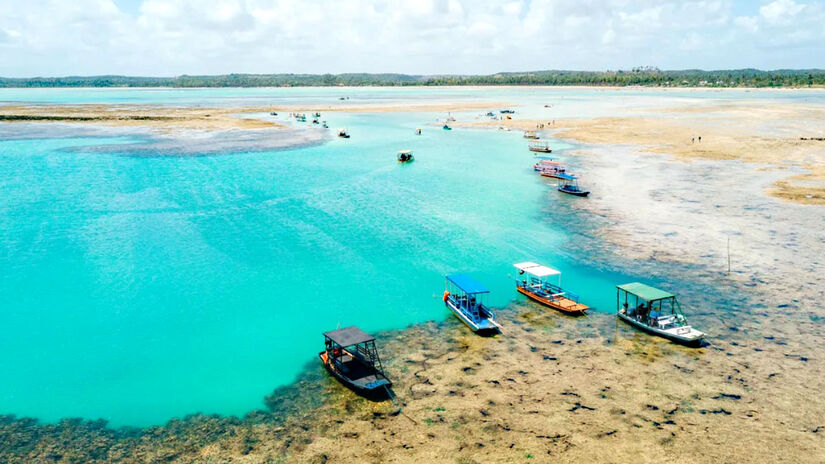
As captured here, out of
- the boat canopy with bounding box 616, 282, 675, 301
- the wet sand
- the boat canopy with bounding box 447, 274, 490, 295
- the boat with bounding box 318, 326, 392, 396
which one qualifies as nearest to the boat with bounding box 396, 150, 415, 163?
the wet sand

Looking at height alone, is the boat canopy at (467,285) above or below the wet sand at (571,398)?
above

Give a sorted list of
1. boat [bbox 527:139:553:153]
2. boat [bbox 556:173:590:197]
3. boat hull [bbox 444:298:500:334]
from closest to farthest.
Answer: boat hull [bbox 444:298:500:334] < boat [bbox 556:173:590:197] < boat [bbox 527:139:553:153]

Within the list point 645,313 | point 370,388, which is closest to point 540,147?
point 645,313

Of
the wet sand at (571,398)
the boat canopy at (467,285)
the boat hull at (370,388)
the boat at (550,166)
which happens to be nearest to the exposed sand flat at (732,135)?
the boat at (550,166)

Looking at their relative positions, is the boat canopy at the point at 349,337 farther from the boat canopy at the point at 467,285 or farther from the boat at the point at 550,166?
the boat at the point at 550,166

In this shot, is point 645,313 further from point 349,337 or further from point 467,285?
point 349,337

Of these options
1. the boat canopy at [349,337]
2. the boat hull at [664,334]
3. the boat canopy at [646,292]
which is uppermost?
the boat canopy at [646,292]

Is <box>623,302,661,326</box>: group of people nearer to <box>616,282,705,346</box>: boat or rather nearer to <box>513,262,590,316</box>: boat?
<box>616,282,705,346</box>: boat
